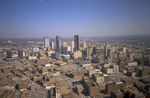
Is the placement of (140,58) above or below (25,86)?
above

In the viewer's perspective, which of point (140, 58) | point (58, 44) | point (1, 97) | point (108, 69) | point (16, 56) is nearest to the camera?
point (1, 97)

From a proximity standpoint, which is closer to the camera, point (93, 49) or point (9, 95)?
point (9, 95)

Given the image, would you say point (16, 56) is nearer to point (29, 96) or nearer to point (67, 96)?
point (29, 96)

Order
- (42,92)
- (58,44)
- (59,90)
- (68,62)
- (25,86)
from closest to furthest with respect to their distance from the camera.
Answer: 1. (59,90)
2. (42,92)
3. (25,86)
4. (68,62)
5. (58,44)

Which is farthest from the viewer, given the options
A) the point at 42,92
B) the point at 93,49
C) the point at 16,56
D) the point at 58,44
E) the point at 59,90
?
the point at 58,44

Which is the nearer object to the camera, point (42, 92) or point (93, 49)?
point (42, 92)

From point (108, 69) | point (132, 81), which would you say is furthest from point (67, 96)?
point (108, 69)

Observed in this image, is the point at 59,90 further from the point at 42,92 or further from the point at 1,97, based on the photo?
the point at 1,97

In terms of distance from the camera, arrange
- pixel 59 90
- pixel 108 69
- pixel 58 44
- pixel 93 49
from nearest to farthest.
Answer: pixel 59 90 < pixel 108 69 < pixel 93 49 < pixel 58 44

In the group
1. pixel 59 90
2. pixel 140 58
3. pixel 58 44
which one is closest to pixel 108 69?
pixel 140 58
